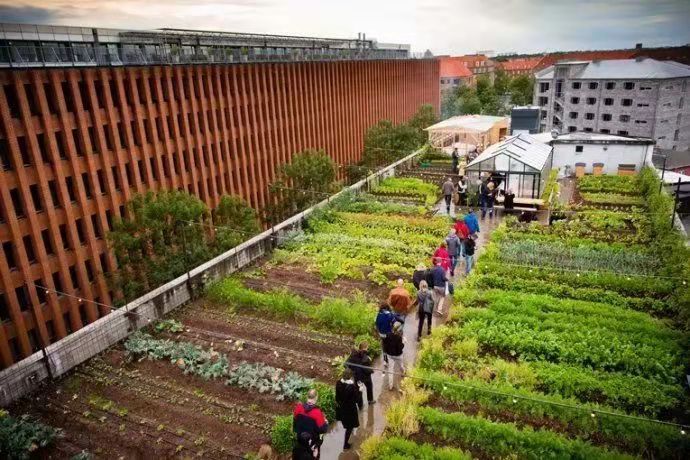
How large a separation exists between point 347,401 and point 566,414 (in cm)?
406

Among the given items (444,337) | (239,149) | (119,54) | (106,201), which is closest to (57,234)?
(106,201)

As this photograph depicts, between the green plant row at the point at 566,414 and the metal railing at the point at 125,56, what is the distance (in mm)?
16454

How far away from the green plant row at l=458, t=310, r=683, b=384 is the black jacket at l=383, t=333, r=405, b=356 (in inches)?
99.8

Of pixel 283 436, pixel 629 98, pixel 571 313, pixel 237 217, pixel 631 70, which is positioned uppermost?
pixel 631 70

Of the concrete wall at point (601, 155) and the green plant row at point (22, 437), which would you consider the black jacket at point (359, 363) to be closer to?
the green plant row at point (22, 437)

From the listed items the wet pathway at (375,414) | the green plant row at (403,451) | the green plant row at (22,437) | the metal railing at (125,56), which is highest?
the metal railing at (125,56)

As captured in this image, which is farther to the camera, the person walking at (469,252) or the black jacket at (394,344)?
the person walking at (469,252)

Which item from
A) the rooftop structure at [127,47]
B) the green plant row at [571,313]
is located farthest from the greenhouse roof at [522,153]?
the rooftop structure at [127,47]

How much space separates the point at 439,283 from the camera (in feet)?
40.6

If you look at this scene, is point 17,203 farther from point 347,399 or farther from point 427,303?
point 347,399

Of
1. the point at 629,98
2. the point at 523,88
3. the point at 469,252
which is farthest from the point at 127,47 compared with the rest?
the point at 523,88

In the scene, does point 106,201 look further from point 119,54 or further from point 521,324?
point 521,324

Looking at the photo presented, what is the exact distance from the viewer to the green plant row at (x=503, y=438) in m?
7.60

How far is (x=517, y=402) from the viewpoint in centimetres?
884
